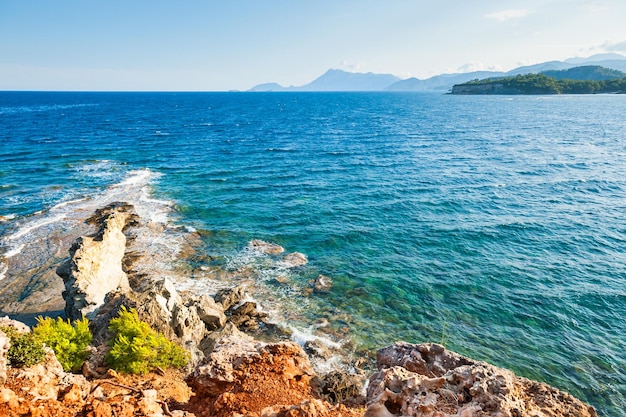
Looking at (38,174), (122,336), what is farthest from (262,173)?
(122,336)

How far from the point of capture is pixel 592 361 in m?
22.5

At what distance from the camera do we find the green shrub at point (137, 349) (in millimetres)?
15547

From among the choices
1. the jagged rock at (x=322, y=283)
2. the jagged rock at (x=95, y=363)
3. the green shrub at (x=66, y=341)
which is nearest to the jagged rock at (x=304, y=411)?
the jagged rock at (x=95, y=363)

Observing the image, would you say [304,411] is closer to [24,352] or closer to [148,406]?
[148,406]

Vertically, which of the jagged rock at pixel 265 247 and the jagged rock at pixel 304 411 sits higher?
the jagged rock at pixel 304 411

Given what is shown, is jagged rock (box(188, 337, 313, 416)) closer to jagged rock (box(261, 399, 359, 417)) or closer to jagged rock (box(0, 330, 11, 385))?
jagged rock (box(261, 399, 359, 417))

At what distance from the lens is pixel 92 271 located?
24359mm

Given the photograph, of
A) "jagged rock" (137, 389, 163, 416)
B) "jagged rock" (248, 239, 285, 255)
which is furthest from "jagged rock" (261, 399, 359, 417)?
"jagged rock" (248, 239, 285, 255)

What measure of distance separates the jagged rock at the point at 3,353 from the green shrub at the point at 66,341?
2.54m

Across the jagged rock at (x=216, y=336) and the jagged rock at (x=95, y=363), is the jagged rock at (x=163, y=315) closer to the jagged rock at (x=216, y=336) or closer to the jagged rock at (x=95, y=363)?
the jagged rock at (x=216, y=336)

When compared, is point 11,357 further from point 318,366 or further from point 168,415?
point 318,366

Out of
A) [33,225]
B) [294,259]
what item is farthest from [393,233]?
[33,225]

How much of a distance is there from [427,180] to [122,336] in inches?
1952

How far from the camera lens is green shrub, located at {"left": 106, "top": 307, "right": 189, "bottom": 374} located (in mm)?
15547
